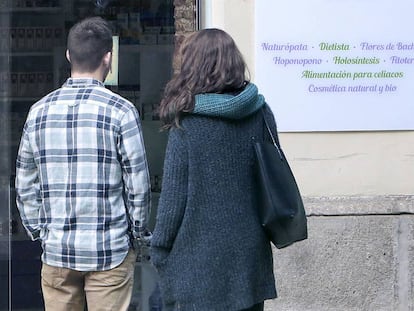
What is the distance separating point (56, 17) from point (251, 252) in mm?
2793

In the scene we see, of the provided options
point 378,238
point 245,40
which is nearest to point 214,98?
point 245,40

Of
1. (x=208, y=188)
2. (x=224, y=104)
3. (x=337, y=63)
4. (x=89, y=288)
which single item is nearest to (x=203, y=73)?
(x=224, y=104)

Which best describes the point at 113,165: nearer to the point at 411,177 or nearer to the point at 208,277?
the point at 208,277

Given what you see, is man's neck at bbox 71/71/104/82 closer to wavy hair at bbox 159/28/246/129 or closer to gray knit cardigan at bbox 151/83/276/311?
wavy hair at bbox 159/28/246/129

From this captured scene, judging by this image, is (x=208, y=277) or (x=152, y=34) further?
(x=152, y=34)

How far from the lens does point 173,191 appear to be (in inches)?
136

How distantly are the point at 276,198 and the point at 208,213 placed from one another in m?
0.28

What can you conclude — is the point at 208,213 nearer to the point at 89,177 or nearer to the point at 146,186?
the point at 146,186

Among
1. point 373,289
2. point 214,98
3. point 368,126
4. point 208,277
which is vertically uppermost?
point 214,98

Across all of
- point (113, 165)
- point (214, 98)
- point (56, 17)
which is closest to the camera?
point (214, 98)

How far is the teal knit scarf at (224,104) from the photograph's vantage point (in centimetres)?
344

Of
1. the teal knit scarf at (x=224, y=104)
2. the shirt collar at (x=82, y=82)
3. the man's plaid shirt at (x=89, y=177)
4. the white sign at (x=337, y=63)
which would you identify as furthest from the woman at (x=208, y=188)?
the white sign at (x=337, y=63)

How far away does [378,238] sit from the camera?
5.48 metres

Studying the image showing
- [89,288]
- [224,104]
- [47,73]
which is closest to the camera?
[224,104]
